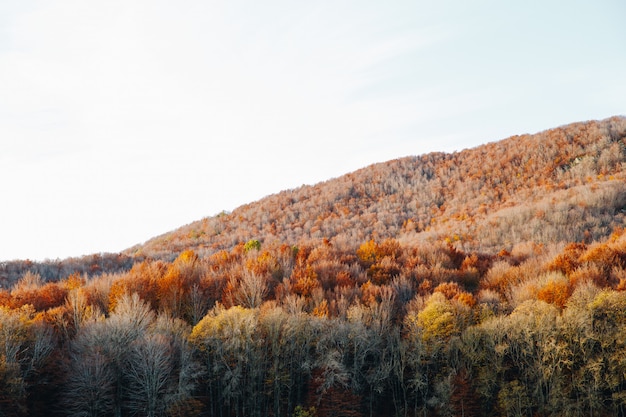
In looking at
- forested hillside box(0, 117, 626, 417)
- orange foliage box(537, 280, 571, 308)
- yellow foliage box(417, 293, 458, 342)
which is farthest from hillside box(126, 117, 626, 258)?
yellow foliage box(417, 293, 458, 342)

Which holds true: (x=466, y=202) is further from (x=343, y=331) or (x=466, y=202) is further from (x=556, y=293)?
(x=343, y=331)

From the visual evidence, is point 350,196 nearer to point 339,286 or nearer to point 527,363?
point 339,286

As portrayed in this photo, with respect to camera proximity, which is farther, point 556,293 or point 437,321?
point 556,293

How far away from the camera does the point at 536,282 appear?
144 ft

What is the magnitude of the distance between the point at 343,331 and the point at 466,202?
4414cm

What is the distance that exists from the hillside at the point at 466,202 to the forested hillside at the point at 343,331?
69 centimetres

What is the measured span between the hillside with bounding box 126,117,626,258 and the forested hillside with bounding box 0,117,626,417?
0.69 m

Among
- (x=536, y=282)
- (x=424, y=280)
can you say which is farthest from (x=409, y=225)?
(x=536, y=282)

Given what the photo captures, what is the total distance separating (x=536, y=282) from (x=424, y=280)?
10107mm

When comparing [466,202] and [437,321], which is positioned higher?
[466,202]

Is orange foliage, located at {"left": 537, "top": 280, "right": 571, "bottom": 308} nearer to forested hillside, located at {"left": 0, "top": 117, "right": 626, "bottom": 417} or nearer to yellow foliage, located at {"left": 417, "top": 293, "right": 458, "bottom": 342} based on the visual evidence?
forested hillside, located at {"left": 0, "top": 117, "right": 626, "bottom": 417}

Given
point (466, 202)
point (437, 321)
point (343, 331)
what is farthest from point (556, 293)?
point (466, 202)

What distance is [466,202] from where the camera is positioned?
77.0m

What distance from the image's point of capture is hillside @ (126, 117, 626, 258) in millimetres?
60875
